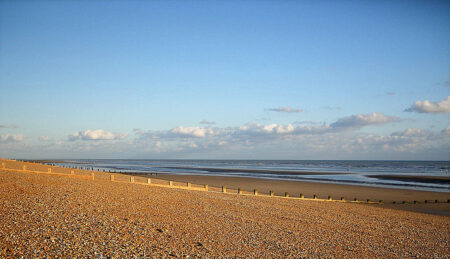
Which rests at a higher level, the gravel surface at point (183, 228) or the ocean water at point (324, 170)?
the gravel surface at point (183, 228)

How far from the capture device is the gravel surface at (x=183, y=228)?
9.18m

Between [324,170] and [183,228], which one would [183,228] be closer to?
[183,228]

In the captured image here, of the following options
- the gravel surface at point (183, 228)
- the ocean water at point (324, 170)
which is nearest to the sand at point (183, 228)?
the gravel surface at point (183, 228)

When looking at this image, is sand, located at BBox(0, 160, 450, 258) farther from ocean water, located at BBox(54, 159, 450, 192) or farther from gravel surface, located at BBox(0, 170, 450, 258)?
ocean water, located at BBox(54, 159, 450, 192)

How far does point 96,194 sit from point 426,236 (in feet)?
52.2

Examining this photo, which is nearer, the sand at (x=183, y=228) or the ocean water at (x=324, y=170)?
the sand at (x=183, y=228)

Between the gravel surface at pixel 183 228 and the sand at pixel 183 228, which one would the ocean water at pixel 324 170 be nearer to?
the sand at pixel 183 228

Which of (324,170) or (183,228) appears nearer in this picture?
(183,228)

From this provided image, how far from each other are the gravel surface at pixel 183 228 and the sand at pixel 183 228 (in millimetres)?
30

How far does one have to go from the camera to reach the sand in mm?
9180

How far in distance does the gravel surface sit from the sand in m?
0.03

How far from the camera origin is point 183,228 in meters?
11.8

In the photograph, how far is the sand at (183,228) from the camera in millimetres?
9180

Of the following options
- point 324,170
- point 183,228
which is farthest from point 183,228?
point 324,170
